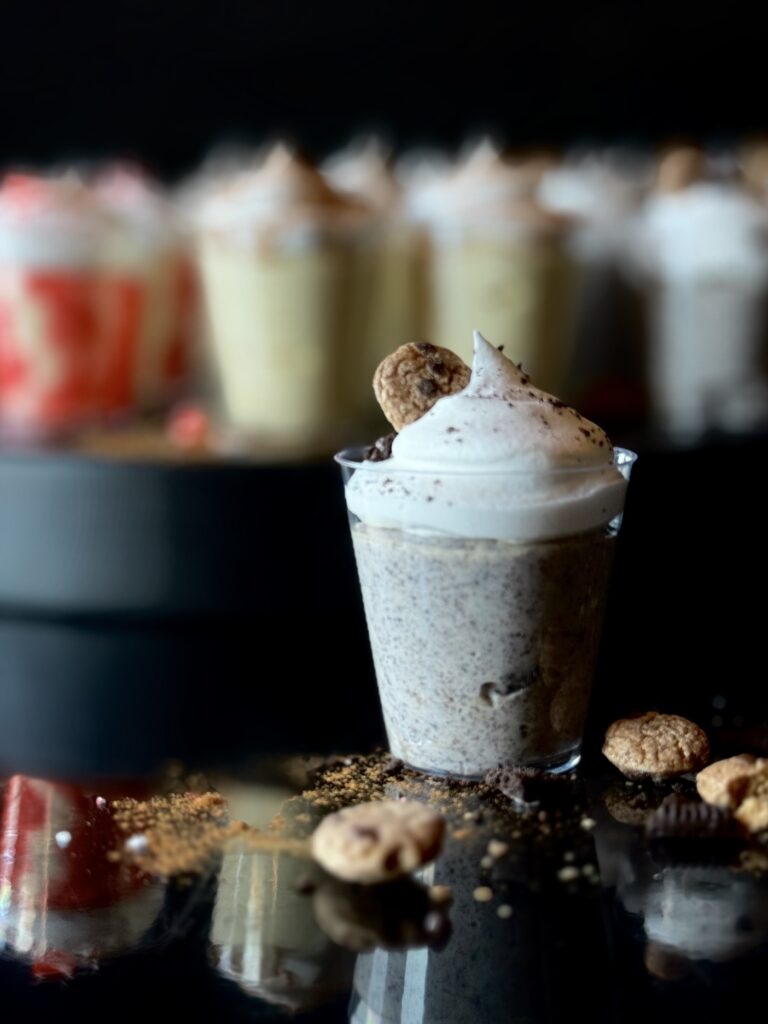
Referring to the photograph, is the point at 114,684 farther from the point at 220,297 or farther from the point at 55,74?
the point at 55,74

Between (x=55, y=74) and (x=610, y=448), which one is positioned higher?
(x=55, y=74)

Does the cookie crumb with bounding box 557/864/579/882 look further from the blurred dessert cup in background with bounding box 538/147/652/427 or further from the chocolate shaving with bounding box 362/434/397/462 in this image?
the blurred dessert cup in background with bounding box 538/147/652/427

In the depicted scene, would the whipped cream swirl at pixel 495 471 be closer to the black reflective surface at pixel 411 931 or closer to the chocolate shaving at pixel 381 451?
the chocolate shaving at pixel 381 451

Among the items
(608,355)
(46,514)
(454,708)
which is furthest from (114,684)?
(608,355)

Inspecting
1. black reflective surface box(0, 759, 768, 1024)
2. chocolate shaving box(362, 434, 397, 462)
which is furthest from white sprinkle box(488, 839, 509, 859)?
chocolate shaving box(362, 434, 397, 462)

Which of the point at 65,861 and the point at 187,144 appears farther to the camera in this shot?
the point at 187,144

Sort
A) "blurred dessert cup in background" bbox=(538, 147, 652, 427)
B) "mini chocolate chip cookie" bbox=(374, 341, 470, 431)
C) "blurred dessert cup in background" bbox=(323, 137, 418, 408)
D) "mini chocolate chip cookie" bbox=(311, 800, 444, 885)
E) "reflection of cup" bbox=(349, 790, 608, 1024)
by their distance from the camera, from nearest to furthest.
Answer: "reflection of cup" bbox=(349, 790, 608, 1024) < "mini chocolate chip cookie" bbox=(311, 800, 444, 885) < "mini chocolate chip cookie" bbox=(374, 341, 470, 431) < "blurred dessert cup in background" bbox=(323, 137, 418, 408) < "blurred dessert cup in background" bbox=(538, 147, 652, 427)
